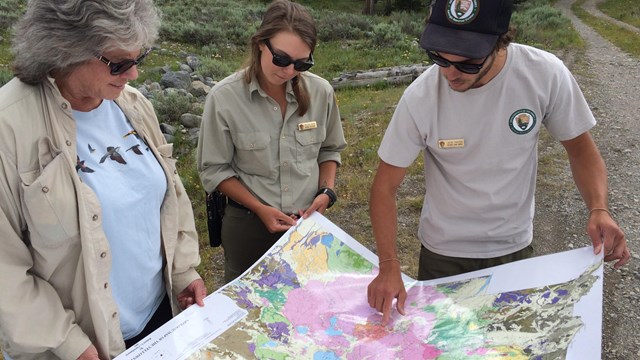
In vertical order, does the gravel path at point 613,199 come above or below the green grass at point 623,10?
above

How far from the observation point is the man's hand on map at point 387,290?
2.25m

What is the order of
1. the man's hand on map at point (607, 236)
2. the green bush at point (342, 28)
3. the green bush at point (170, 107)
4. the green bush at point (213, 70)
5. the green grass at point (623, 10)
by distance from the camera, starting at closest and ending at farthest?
the man's hand on map at point (607, 236)
the green bush at point (170, 107)
the green bush at point (213, 70)
the green bush at point (342, 28)
the green grass at point (623, 10)

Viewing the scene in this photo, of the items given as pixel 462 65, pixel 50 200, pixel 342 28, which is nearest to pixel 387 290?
pixel 462 65

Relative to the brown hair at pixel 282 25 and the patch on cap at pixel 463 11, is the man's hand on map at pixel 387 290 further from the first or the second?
the brown hair at pixel 282 25

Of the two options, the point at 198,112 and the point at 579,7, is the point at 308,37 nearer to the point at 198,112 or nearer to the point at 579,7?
the point at 198,112

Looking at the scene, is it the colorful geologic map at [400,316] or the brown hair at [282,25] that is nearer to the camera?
the colorful geologic map at [400,316]

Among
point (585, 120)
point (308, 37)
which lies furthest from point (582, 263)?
point (308, 37)

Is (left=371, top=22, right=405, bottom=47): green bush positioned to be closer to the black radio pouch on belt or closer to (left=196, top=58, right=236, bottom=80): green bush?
(left=196, top=58, right=236, bottom=80): green bush

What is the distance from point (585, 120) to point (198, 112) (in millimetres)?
7459

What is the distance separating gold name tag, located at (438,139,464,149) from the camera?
7.66ft

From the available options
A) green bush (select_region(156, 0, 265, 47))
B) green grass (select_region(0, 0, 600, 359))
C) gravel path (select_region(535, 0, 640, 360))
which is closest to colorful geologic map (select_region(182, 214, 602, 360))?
gravel path (select_region(535, 0, 640, 360))

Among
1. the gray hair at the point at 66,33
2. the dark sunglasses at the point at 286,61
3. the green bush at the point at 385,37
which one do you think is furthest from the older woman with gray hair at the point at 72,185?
the green bush at the point at 385,37

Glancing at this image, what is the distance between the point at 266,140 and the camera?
298 centimetres

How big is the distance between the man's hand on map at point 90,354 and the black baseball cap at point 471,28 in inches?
66.7
